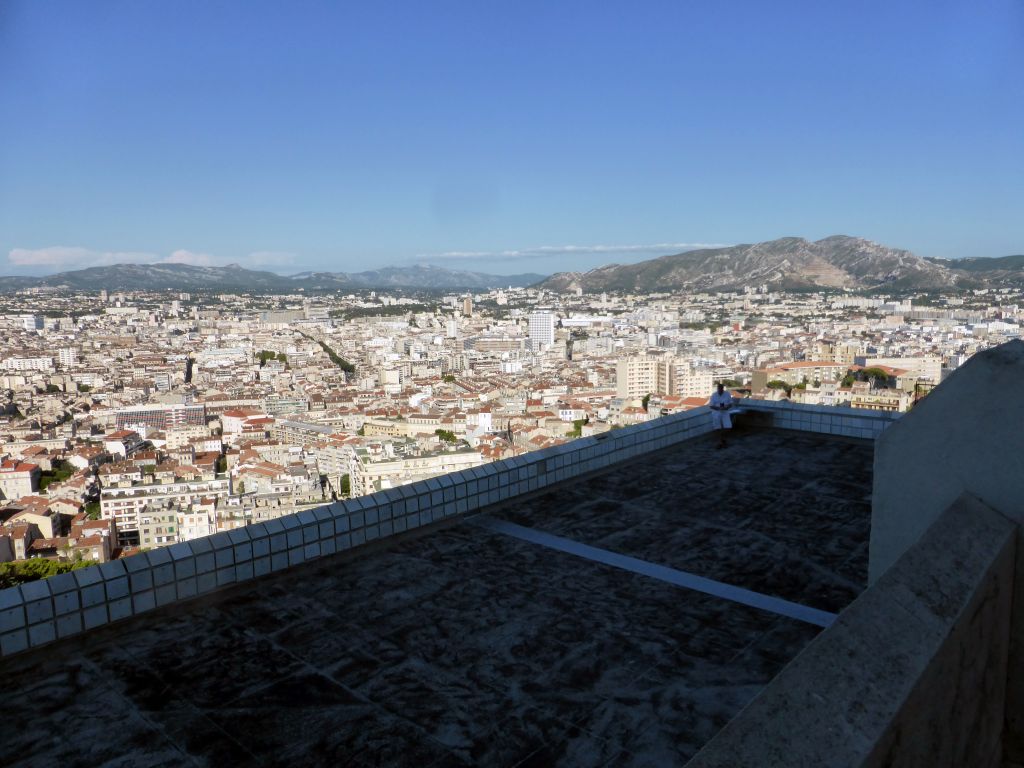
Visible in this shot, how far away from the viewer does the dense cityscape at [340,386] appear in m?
21.8

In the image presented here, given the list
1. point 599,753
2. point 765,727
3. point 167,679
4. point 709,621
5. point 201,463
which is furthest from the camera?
point 201,463

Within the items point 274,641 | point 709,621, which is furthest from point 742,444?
point 274,641

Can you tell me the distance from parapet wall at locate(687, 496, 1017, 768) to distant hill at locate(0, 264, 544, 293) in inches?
4255

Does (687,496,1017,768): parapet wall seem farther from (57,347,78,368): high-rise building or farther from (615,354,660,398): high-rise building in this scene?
(57,347,78,368): high-rise building

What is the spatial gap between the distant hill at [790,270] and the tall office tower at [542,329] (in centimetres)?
3398

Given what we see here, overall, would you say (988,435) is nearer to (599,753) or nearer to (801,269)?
(599,753)

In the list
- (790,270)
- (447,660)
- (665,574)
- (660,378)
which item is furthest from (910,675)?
(790,270)

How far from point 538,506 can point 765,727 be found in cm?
270

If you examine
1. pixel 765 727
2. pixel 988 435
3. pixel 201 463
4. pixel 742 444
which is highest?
pixel 988 435

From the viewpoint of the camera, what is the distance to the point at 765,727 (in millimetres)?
904

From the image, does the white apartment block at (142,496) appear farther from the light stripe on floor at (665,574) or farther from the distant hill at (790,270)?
the distant hill at (790,270)

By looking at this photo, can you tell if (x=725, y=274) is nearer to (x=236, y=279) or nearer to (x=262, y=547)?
(x=236, y=279)

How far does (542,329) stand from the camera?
72938 millimetres

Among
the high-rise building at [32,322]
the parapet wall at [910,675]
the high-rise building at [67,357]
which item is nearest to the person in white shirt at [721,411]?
the parapet wall at [910,675]
